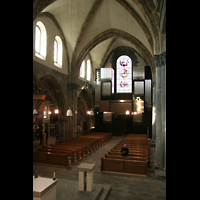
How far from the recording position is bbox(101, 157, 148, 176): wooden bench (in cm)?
837

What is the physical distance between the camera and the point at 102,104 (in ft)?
65.0

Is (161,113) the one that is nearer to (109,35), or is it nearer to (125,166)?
(125,166)

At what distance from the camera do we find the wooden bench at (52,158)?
950cm

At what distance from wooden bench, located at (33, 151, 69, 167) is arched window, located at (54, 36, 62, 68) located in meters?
7.66

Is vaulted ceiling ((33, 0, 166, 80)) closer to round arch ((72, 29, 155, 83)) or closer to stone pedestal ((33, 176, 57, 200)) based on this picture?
round arch ((72, 29, 155, 83))

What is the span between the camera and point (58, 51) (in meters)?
15.2

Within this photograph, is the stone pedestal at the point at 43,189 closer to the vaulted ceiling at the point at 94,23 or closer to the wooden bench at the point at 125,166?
the wooden bench at the point at 125,166

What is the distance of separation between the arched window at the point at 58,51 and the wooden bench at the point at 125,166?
941cm

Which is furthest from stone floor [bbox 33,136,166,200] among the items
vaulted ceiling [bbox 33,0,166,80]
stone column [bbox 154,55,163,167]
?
vaulted ceiling [bbox 33,0,166,80]

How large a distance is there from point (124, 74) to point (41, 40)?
486 inches

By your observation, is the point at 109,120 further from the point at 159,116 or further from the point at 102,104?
the point at 159,116
